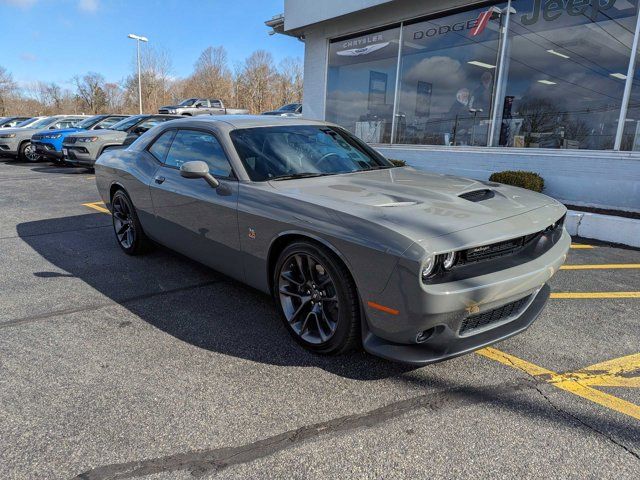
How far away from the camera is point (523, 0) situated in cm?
834

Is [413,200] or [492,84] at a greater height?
[492,84]

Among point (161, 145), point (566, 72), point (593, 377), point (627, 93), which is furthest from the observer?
point (566, 72)

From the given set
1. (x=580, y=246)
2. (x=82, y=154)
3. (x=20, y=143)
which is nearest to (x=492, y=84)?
(x=580, y=246)

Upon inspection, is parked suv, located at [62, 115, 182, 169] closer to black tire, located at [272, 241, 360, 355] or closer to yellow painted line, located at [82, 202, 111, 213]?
yellow painted line, located at [82, 202, 111, 213]

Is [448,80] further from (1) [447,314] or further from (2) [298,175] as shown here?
(1) [447,314]

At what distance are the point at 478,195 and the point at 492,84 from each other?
22.7 feet

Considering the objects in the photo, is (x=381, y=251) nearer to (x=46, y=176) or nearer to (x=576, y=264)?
(x=576, y=264)

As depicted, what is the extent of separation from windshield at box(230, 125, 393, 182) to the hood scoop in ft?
3.37

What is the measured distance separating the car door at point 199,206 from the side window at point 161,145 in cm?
8

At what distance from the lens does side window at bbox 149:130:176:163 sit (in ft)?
14.4

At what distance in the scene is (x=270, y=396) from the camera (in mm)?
2510

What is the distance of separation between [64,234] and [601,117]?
842cm

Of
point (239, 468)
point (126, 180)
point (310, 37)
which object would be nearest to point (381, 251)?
point (239, 468)

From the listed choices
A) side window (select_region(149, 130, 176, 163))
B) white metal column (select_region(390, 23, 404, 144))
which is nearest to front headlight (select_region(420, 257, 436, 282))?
side window (select_region(149, 130, 176, 163))
